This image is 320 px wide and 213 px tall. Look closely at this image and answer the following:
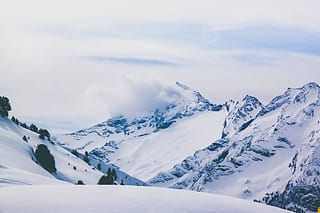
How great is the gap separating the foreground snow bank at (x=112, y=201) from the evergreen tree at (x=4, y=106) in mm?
138810

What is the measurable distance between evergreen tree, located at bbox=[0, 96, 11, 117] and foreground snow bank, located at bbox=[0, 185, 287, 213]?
139m

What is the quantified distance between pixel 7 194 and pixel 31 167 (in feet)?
262

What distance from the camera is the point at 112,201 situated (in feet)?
72.2

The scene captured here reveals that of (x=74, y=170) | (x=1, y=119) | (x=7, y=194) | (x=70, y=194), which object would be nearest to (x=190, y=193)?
(x=70, y=194)

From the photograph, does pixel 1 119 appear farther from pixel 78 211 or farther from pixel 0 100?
pixel 78 211

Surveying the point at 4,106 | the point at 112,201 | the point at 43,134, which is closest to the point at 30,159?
the point at 4,106

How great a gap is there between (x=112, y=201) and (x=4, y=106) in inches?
5689

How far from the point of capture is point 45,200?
21859 mm

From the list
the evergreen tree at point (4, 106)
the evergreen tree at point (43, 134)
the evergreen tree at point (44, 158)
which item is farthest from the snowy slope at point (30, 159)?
the evergreen tree at point (43, 134)

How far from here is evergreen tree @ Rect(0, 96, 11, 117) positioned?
525 ft

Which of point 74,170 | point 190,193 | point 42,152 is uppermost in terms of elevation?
point 190,193

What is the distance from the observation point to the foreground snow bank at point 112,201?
69.0ft

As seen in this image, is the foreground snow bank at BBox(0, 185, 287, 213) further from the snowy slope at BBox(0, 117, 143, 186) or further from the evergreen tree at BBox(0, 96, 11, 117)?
the evergreen tree at BBox(0, 96, 11, 117)

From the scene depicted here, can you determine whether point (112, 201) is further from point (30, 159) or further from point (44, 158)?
point (44, 158)
